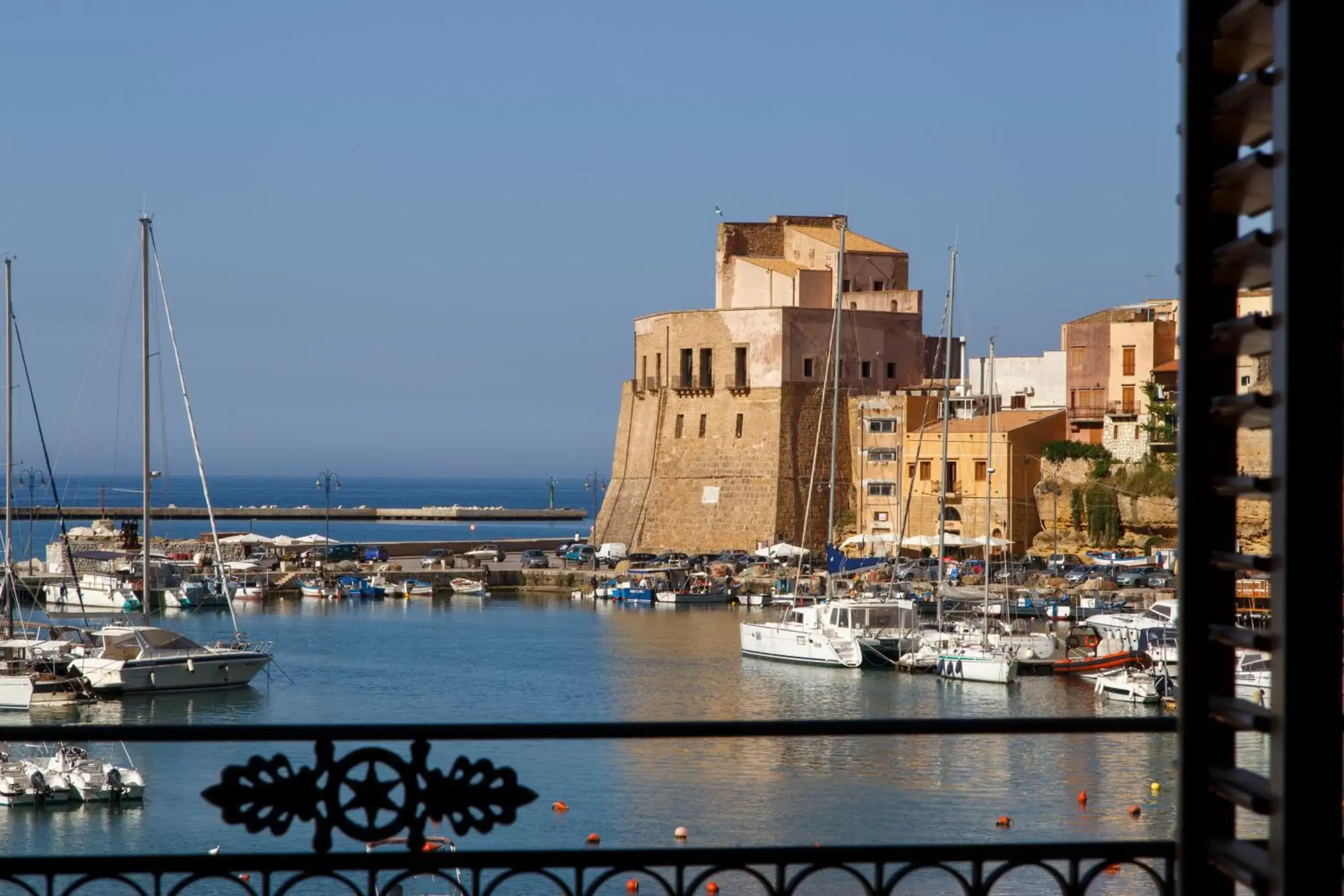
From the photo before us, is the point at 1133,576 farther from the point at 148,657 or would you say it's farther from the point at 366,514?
the point at 366,514

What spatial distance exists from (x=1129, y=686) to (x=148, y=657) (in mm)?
13218

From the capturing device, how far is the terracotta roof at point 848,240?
43.9 m

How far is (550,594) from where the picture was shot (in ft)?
137

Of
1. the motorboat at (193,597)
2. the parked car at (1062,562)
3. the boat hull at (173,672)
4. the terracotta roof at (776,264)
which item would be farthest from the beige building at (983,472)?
the boat hull at (173,672)

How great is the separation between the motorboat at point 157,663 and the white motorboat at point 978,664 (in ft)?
32.3

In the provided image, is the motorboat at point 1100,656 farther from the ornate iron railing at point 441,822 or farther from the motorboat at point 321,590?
the ornate iron railing at point 441,822

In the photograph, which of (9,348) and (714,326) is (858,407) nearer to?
(714,326)

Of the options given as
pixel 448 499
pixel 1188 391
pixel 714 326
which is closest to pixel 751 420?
pixel 714 326

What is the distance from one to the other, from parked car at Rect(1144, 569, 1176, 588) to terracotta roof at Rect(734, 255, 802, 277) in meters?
13.3

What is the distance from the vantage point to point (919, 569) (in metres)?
34.9

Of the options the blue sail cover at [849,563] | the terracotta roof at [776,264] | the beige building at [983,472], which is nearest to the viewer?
the blue sail cover at [849,563]

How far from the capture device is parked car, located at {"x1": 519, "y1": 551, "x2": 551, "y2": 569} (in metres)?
44.2

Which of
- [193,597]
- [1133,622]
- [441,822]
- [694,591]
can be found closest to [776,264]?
[694,591]

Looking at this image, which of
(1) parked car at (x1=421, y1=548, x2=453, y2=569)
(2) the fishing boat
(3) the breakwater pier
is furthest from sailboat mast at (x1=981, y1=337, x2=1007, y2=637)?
(3) the breakwater pier
